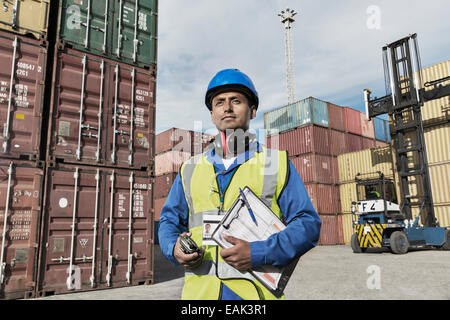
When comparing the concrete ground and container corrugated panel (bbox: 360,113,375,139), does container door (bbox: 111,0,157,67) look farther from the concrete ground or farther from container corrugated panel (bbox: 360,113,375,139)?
container corrugated panel (bbox: 360,113,375,139)

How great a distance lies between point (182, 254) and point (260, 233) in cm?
39

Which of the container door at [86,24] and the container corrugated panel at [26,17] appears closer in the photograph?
the container corrugated panel at [26,17]

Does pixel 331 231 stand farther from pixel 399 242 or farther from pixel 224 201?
pixel 224 201

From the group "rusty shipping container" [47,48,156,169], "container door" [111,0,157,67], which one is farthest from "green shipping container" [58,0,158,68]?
"rusty shipping container" [47,48,156,169]

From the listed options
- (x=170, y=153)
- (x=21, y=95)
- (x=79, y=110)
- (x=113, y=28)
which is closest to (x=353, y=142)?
(x=170, y=153)

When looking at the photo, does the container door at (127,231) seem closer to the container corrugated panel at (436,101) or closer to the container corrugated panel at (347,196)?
the container corrugated panel at (436,101)

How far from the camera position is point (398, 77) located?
60.9 ft

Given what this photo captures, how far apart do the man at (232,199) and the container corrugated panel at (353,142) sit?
25584 millimetres

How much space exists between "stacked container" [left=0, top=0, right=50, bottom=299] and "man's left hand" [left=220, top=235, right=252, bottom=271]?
21.3ft

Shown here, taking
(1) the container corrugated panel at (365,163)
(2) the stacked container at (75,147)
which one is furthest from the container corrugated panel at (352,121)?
(2) the stacked container at (75,147)

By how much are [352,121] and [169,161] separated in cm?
1513

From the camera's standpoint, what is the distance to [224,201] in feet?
5.63

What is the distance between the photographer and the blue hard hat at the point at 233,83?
180 centimetres
